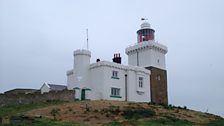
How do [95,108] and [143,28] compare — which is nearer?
[95,108]

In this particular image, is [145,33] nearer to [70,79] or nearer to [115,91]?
[115,91]

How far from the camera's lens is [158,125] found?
25.4 m

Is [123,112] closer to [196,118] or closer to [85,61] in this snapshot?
[196,118]

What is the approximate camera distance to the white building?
3753 centimetres

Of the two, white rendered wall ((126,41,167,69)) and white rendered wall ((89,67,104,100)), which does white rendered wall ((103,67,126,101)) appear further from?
white rendered wall ((126,41,167,69))

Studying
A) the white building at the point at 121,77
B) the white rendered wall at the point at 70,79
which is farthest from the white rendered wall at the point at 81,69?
the white rendered wall at the point at 70,79

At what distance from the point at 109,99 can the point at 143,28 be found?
12.6m

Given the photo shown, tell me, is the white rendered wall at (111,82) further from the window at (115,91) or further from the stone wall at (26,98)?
the stone wall at (26,98)

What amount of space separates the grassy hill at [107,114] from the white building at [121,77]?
179 inches

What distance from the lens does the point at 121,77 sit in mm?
38906

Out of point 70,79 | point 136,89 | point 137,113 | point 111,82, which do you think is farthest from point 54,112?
point 136,89

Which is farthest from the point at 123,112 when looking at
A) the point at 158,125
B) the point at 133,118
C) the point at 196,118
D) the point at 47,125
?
the point at 47,125

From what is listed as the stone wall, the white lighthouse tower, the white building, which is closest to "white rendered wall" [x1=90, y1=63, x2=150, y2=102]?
the white building

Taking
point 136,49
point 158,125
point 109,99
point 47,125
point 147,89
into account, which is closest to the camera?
point 47,125
